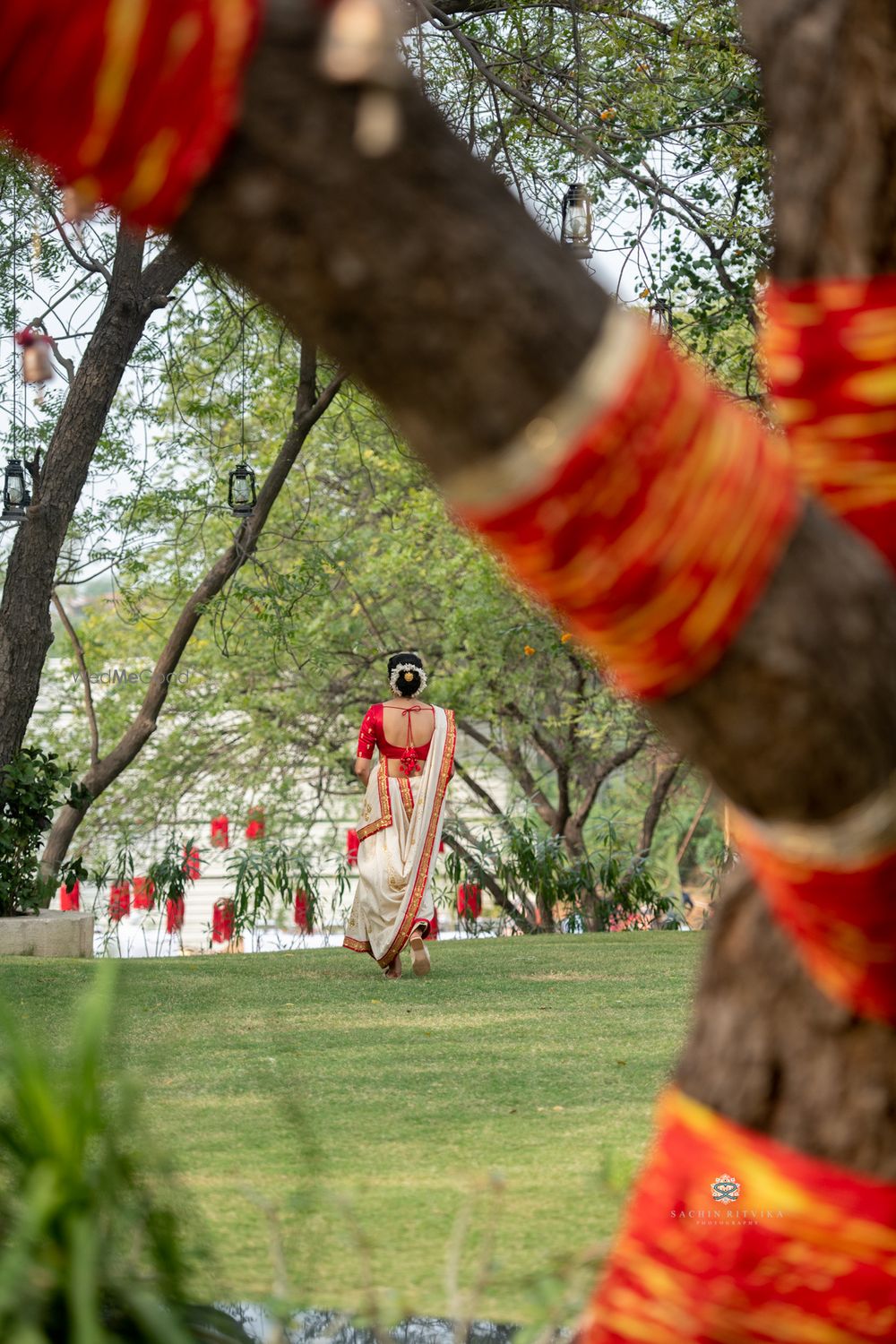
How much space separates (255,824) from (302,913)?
225 inches

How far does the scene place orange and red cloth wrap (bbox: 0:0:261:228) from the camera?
46.4 inches

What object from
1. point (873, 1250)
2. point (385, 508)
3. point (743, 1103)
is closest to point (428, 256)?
point (743, 1103)

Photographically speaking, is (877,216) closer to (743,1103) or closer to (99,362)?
(743,1103)

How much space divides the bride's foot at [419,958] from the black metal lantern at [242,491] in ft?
14.7

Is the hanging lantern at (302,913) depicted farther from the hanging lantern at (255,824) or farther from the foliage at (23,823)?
the hanging lantern at (255,824)

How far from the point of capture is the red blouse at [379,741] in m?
8.86

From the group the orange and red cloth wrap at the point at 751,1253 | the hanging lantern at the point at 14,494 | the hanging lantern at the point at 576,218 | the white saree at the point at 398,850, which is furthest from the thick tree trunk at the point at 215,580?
the orange and red cloth wrap at the point at 751,1253

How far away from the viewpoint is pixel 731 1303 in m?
1.55

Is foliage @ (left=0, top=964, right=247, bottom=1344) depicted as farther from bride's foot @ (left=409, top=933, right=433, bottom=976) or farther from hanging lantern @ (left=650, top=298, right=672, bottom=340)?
hanging lantern @ (left=650, top=298, right=672, bottom=340)

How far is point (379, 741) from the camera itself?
29.2 ft

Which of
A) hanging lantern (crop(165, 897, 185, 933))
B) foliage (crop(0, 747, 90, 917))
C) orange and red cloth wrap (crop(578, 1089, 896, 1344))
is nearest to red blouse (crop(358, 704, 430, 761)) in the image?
foliage (crop(0, 747, 90, 917))

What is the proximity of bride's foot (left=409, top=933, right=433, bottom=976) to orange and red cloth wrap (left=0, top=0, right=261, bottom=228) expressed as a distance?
24.6 feet

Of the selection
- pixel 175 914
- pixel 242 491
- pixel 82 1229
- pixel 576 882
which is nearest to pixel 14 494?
pixel 242 491

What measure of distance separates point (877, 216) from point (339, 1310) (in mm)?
1978
